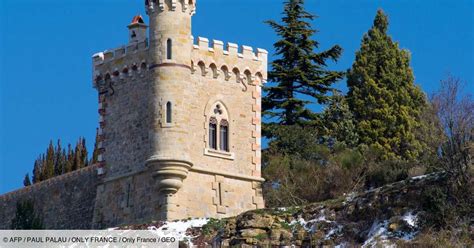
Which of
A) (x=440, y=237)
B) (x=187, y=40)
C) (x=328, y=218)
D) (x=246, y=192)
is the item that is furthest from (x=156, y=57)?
(x=440, y=237)

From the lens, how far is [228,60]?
59312 mm

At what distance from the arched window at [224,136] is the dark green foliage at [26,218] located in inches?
329

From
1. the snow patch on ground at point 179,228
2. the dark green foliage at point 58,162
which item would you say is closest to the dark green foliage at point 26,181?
the dark green foliage at point 58,162

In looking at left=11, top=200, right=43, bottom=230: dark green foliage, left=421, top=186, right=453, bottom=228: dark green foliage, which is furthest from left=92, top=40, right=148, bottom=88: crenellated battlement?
left=421, top=186, right=453, bottom=228: dark green foliage

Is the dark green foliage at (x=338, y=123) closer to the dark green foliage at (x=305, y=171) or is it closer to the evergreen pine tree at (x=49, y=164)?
the dark green foliage at (x=305, y=171)

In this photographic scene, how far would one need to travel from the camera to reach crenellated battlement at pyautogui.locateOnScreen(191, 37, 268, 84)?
58.2m

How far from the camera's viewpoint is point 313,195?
2377 inches

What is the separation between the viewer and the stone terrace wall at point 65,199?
200ft

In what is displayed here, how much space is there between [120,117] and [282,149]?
837 centimetres

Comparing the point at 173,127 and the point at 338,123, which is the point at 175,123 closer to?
the point at 173,127

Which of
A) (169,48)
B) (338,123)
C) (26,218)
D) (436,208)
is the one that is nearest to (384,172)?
(338,123)

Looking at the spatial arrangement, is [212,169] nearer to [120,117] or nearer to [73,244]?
[120,117]

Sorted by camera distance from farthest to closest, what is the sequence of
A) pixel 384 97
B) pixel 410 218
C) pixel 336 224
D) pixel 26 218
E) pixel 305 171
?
pixel 384 97
pixel 26 218
pixel 305 171
pixel 336 224
pixel 410 218

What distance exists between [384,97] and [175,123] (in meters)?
13.9
